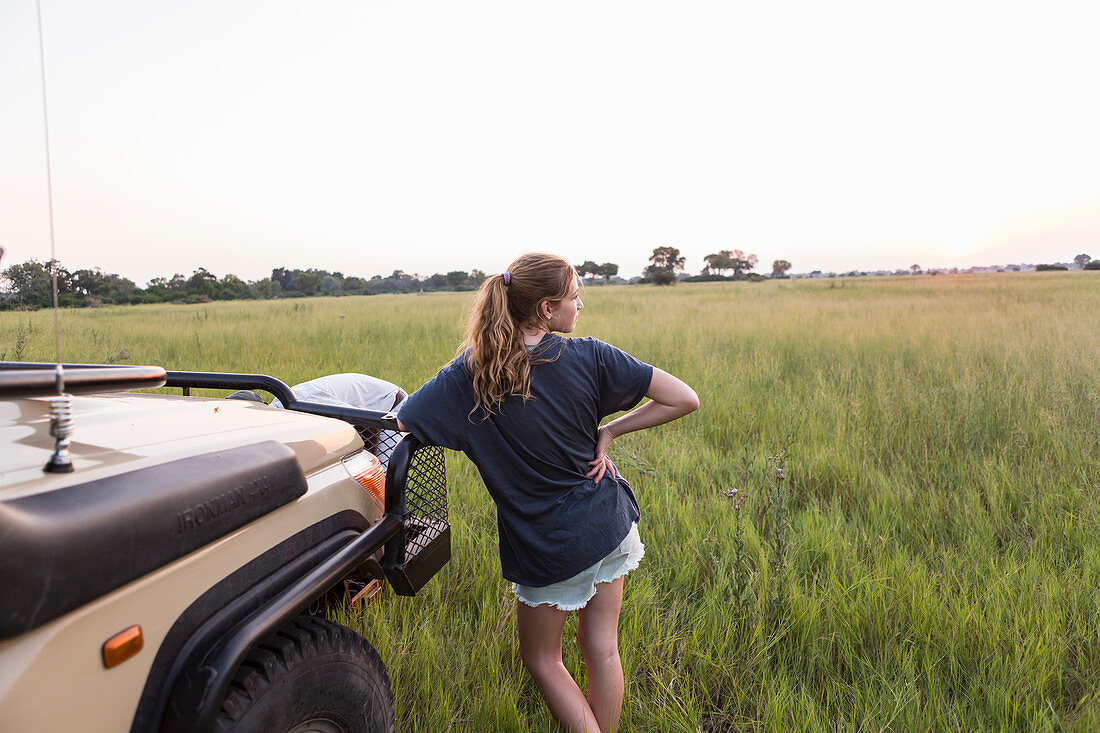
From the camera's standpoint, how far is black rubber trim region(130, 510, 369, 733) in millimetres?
1031

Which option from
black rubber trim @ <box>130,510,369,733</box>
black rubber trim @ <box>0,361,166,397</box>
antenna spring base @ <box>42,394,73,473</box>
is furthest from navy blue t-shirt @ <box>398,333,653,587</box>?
antenna spring base @ <box>42,394,73,473</box>

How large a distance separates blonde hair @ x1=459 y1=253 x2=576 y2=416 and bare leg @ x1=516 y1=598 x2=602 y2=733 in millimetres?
697

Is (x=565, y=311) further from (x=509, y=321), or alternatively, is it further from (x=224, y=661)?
(x=224, y=661)

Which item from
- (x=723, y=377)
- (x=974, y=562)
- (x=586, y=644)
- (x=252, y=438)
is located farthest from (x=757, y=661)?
(x=723, y=377)

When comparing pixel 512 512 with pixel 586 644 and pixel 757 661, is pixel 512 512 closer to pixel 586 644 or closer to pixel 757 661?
pixel 586 644

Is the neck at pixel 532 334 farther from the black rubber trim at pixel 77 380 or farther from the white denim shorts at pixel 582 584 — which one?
the black rubber trim at pixel 77 380

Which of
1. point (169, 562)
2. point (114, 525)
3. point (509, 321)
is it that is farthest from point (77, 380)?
point (509, 321)

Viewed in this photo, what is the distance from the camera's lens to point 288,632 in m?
1.31

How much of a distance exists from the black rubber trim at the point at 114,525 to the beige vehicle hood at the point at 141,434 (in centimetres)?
6

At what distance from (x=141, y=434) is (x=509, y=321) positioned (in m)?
0.97

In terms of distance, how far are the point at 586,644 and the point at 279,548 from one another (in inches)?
44.0

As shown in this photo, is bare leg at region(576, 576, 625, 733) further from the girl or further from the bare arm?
the bare arm

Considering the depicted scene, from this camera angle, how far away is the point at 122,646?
958 millimetres

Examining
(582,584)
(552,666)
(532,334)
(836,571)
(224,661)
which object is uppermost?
(532,334)
